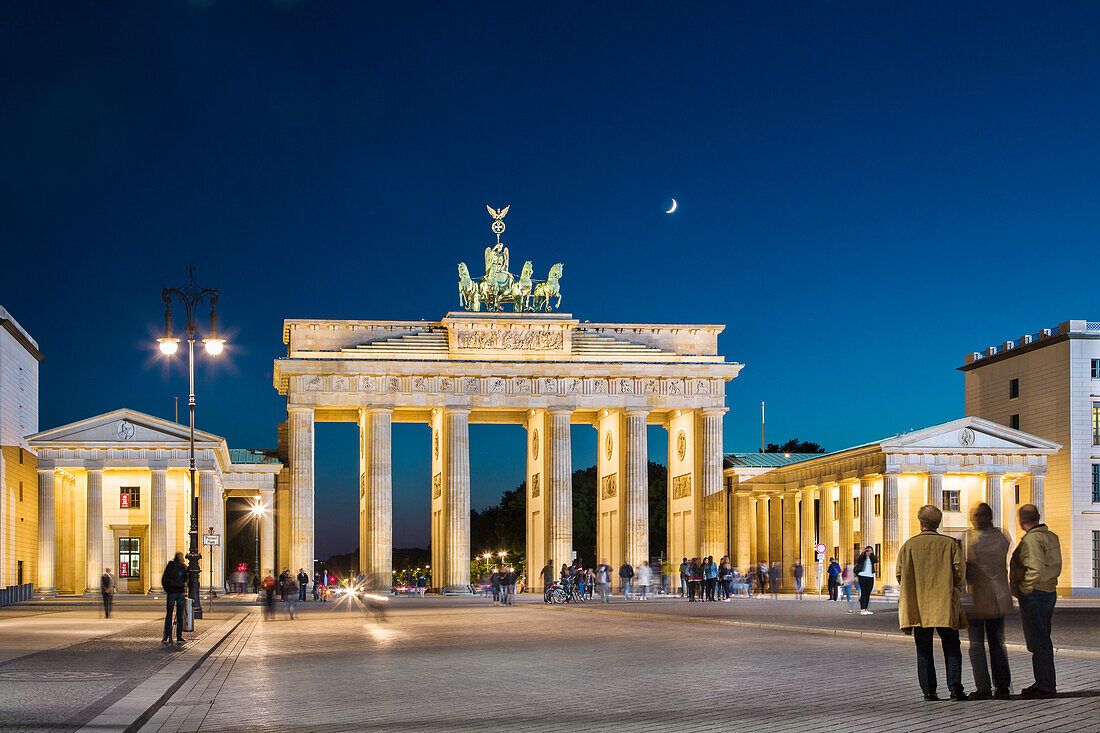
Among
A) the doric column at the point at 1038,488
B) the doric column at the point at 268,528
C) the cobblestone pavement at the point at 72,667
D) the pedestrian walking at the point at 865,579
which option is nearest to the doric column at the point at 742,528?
the doric column at the point at 1038,488

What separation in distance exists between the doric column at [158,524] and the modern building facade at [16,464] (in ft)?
21.6

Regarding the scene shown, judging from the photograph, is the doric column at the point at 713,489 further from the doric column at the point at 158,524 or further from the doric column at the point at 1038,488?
the doric column at the point at 158,524

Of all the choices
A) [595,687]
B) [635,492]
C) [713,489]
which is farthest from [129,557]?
[595,687]

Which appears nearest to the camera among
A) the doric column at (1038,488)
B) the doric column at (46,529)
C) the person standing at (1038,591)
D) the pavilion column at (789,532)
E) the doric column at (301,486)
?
the person standing at (1038,591)

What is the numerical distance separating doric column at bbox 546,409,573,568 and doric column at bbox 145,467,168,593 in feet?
72.1

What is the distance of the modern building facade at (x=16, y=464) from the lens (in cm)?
6300

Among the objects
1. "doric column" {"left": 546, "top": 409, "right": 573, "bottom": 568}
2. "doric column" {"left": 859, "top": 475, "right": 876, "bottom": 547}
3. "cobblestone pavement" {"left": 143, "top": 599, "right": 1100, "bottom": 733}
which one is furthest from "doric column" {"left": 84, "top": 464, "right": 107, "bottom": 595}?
"cobblestone pavement" {"left": 143, "top": 599, "right": 1100, "bottom": 733}

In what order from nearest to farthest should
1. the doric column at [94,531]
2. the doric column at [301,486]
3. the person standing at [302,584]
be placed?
the person standing at [302,584]
the doric column at [94,531]
the doric column at [301,486]

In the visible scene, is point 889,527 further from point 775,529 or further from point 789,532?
point 775,529

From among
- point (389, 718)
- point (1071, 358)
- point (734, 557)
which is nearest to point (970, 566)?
point (389, 718)

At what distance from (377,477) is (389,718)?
6075 cm

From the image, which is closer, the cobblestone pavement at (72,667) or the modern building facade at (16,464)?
the cobblestone pavement at (72,667)

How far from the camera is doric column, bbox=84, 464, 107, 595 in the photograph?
65062mm

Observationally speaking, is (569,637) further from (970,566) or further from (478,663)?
(970,566)
